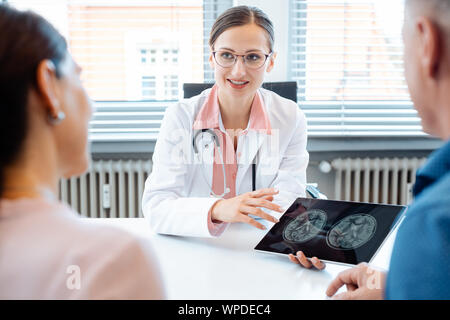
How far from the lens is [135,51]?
2869 mm

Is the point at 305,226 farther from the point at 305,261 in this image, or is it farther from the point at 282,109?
the point at 282,109

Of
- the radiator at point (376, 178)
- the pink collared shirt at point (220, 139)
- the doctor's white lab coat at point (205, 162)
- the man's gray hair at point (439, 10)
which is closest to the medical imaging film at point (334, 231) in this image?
the doctor's white lab coat at point (205, 162)

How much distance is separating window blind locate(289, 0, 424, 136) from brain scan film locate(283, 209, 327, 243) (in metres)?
1.78

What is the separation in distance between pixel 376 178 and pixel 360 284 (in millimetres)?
2097

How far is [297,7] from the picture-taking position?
2.83 meters

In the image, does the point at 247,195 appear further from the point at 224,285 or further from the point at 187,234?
the point at 224,285

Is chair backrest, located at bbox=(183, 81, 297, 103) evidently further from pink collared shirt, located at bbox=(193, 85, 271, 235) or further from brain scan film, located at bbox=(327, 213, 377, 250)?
brain scan film, located at bbox=(327, 213, 377, 250)

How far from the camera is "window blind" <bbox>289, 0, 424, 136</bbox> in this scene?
2840 millimetres

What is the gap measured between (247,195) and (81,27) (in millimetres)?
2128

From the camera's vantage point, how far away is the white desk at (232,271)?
2.94 ft

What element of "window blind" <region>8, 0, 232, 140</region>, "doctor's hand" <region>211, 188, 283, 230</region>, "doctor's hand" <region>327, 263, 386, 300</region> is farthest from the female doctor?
"window blind" <region>8, 0, 232, 140</region>

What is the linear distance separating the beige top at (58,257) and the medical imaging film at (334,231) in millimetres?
624

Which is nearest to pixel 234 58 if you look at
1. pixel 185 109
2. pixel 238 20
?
pixel 238 20

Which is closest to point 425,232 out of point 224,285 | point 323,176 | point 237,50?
point 224,285
